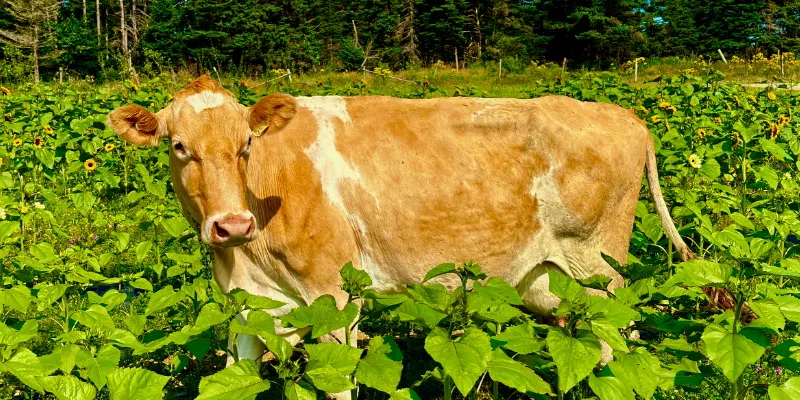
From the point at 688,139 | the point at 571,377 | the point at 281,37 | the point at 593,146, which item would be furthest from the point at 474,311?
the point at 281,37

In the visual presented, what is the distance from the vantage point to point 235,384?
8.28 feet

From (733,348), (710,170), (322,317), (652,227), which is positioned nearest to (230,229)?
(322,317)

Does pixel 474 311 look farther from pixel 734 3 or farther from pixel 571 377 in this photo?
pixel 734 3

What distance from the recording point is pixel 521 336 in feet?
9.45

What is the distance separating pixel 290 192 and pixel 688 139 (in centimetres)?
562

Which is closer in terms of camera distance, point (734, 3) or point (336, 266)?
point (336, 266)

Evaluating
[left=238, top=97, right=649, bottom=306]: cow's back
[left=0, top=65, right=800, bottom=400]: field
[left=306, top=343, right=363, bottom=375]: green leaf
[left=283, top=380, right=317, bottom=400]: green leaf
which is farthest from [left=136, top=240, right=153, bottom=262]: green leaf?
[left=283, top=380, right=317, bottom=400]: green leaf

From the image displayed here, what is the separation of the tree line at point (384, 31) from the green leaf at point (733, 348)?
154 ft

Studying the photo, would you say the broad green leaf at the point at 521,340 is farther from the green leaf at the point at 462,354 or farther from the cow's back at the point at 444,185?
the cow's back at the point at 444,185

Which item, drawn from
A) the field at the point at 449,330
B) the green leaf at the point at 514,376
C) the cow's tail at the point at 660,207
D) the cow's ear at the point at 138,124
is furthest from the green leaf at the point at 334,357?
the cow's tail at the point at 660,207

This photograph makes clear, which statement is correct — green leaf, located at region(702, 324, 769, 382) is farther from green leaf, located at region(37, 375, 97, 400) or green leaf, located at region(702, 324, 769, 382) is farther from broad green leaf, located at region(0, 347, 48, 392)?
broad green leaf, located at region(0, 347, 48, 392)

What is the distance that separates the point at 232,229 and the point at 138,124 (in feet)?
3.30

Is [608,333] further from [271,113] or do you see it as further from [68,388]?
[271,113]

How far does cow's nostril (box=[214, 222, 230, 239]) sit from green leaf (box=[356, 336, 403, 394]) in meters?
1.23
